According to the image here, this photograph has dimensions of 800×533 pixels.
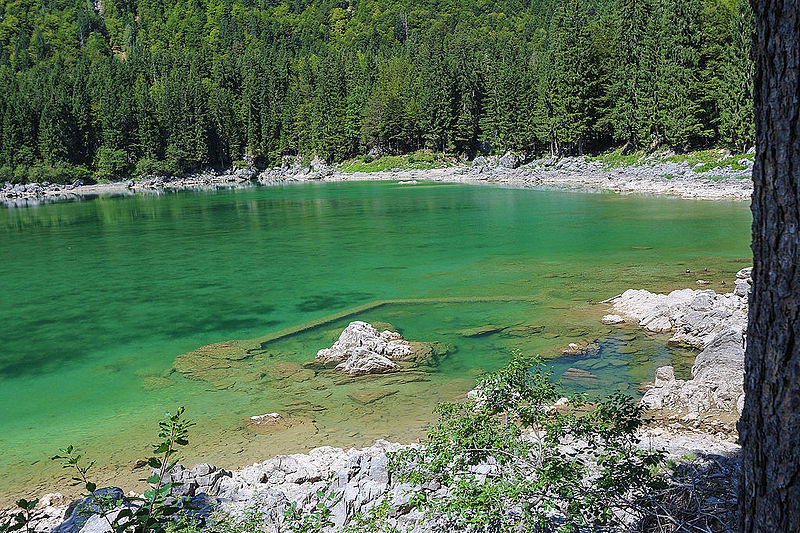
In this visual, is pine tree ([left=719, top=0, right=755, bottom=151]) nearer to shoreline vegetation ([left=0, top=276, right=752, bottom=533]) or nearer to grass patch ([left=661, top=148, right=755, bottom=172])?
grass patch ([left=661, top=148, right=755, bottom=172])

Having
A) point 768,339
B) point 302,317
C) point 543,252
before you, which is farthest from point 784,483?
point 543,252

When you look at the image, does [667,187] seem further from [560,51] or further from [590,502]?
[590,502]

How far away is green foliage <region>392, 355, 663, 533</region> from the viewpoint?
4.43 m

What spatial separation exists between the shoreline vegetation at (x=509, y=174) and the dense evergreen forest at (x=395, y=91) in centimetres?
210

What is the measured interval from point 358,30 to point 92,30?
83.1 m

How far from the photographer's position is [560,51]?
6619cm

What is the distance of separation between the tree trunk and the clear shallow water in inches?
244

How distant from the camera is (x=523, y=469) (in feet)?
17.1

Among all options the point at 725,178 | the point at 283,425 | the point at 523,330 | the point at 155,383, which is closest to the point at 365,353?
the point at 283,425

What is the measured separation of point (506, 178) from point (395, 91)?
1353 inches

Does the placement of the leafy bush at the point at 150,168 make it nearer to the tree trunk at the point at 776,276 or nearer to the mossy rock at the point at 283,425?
the mossy rock at the point at 283,425

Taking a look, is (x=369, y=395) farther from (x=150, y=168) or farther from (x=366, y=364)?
(x=150, y=168)

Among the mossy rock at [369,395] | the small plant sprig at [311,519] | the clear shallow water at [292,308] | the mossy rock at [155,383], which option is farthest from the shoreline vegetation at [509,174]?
the small plant sprig at [311,519]

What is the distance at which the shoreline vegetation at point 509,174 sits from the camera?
4381cm
